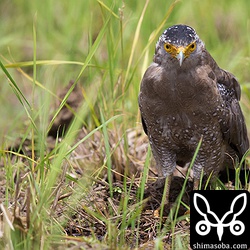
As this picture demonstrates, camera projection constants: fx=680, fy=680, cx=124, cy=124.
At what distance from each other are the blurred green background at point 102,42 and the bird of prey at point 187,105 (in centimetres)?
61

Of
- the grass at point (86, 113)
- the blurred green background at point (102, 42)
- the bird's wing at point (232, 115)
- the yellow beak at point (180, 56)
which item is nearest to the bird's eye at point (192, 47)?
the yellow beak at point (180, 56)

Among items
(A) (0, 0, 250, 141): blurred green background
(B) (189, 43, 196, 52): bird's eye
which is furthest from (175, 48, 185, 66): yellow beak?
(A) (0, 0, 250, 141): blurred green background

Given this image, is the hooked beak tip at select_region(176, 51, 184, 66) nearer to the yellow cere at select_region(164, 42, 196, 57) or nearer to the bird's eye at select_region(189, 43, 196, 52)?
the yellow cere at select_region(164, 42, 196, 57)

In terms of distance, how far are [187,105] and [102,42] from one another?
3.23 meters

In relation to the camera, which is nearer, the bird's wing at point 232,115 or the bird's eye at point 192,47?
the bird's eye at point 192,47

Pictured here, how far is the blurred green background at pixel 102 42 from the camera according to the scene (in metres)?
6.25

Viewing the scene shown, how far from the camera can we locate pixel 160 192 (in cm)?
570

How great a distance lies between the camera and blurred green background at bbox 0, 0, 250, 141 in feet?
20.5

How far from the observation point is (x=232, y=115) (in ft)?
18.0

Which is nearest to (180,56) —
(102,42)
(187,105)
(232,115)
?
(187,105)

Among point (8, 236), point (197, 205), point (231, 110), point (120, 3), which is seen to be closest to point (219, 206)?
point (197, 205)

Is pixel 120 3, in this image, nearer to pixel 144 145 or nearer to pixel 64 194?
pixel 144 145

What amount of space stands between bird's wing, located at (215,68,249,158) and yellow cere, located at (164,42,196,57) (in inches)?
20.4

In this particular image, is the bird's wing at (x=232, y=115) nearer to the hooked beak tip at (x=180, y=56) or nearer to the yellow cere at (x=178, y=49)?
the yellow cere at (x=178, y=49)
